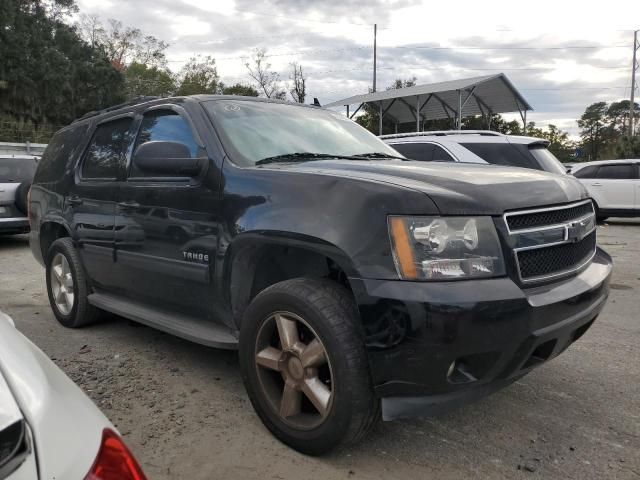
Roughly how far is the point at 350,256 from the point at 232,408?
52.7 inches

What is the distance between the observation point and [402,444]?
2723mm

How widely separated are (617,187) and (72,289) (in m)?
13.0

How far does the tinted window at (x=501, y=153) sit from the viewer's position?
7.35 meters

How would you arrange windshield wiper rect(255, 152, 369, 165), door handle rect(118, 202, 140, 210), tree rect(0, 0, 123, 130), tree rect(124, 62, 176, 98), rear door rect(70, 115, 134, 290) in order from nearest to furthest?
windshield wiper rect(255, 152, 369, 165) → door handle rect(118, 202, 140, 210) → rear door rect(70, 115, 134, 290) → tree rect(0, 0, 123, 130) → tree rect(124, 62, 176, 98)

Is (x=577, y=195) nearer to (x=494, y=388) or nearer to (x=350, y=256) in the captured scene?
(x=494, y=388)

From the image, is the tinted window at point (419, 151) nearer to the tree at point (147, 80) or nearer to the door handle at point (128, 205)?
the door handle at point (128, 205)

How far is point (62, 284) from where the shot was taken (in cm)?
472

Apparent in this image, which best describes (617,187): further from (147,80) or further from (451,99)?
(147,80)

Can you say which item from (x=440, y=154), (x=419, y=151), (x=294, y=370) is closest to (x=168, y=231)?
(x=294, y=370)

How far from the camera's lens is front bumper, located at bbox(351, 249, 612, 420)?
213cm

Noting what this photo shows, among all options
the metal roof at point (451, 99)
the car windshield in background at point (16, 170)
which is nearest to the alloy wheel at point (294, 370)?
the car windshield in background at point (16, 170)

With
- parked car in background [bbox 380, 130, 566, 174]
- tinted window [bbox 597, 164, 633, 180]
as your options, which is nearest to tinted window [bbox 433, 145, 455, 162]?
parked car in background [bbox 380, 130, 566, 174]

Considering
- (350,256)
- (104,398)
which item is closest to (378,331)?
(350,256)

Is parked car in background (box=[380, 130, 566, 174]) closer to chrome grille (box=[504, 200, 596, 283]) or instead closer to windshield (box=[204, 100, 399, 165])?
windshield (box=[204, 100, 399, 165])
